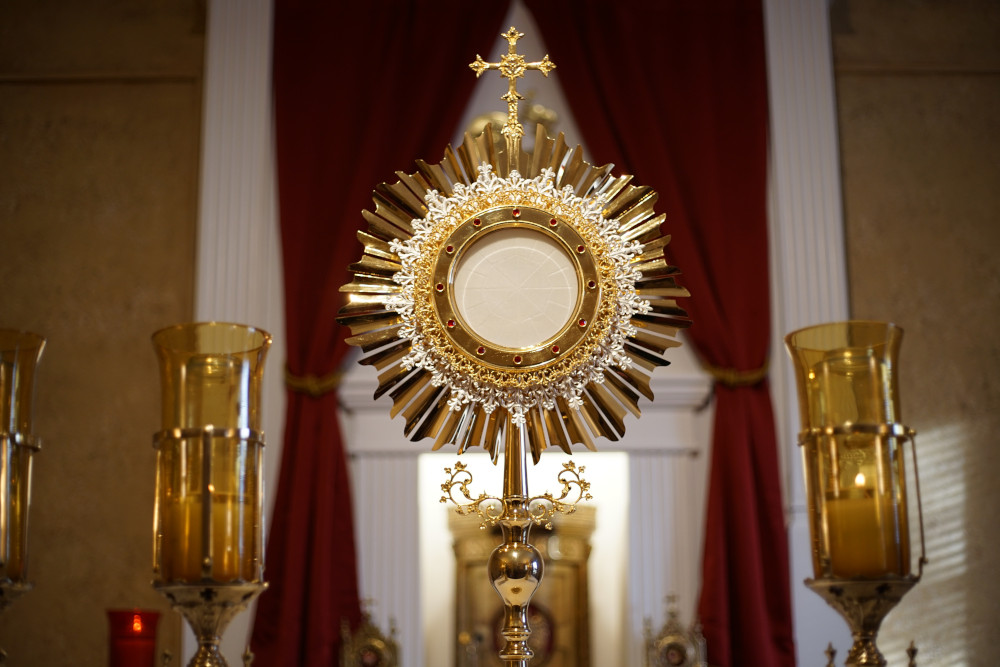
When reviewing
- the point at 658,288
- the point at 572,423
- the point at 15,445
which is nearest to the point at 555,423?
the point at 572,423

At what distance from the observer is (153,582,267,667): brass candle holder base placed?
2.33 metres

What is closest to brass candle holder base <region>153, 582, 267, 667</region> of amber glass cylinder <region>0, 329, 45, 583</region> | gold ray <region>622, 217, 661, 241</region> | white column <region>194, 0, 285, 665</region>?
amber glass cylinder <region>0, 329, 45, 583</region>

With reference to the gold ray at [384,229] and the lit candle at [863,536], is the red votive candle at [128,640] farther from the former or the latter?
the lit candle at [863,536]

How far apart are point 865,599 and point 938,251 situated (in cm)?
295

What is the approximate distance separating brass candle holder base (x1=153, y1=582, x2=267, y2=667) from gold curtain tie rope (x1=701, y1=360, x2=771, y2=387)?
2687mm

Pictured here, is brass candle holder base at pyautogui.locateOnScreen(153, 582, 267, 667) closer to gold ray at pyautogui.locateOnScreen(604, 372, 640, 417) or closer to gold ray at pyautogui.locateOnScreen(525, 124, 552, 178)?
gold ray at pyautogui.locateOnScreen(604, 372, 640, 417)

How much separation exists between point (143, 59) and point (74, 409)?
1557 mm

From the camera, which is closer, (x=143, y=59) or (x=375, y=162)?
(x=375, y=162)

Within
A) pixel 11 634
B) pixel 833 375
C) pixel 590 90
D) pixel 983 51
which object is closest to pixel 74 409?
pixel 11 634

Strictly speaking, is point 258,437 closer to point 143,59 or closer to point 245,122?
point 245,122

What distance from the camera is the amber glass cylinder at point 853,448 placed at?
95.7 inches

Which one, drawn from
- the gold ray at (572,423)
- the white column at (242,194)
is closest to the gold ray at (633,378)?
the gold ray at (572,423)

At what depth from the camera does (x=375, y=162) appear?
4871 mm

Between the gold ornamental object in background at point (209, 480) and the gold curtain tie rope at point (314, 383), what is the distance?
2126 mm
